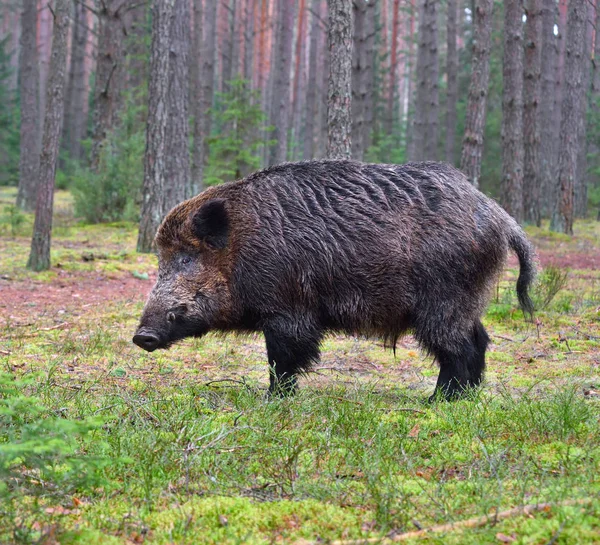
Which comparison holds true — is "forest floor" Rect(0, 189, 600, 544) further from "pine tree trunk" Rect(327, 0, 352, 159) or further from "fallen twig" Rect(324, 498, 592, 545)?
"pine tree trunk" Rect(327, 0, 352, 159)

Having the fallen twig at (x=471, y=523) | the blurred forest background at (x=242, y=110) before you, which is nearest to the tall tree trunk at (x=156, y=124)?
the blurred forest background at (x=242, y=110)

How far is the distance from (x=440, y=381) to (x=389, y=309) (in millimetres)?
728

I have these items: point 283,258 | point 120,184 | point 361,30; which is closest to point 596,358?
point 283,258

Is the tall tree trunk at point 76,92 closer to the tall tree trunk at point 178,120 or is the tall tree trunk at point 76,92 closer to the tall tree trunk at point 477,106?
the tall tree trunk at point 178,120

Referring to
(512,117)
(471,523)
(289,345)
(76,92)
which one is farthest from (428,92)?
(471,523)

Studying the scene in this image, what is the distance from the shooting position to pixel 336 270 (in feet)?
18.5

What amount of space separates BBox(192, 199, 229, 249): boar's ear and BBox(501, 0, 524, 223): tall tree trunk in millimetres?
14167

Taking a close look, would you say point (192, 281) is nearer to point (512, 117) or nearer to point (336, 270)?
point (336, 270)

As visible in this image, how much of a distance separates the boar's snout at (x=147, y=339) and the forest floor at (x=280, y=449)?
342 millimetres

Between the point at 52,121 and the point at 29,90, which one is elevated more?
the point at 29,90

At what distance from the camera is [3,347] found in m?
6.85

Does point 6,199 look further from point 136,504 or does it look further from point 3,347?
point 136,504

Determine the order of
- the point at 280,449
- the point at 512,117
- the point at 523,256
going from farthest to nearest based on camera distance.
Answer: the point at 512,117 → the point at 523,256 → the point at 280,449

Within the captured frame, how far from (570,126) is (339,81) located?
11.3 m
